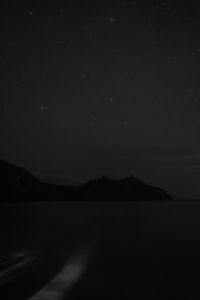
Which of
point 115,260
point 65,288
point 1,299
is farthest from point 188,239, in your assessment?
point 1,299

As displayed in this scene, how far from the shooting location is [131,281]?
59.5ft

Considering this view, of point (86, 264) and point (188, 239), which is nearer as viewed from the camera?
point (86, 264)

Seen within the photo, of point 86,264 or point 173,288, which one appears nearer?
point 173,288

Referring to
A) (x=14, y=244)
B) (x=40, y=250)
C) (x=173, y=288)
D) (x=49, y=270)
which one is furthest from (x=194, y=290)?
(x=14, y=244)

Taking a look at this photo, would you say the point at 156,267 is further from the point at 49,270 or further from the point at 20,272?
the point at 20,272

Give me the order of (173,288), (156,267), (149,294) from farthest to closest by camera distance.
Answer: (156,267), (173,288), (149,294)

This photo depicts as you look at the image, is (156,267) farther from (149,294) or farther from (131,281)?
(149,294)

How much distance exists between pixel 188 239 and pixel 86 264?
1855 cm

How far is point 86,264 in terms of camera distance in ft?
76.7

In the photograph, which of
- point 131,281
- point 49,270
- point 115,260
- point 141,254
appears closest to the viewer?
point 131,281

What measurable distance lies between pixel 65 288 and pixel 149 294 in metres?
3.57

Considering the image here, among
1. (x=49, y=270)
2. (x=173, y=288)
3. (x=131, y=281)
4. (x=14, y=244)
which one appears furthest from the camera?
(x=14, y=244)

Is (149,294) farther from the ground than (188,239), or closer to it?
closer to it

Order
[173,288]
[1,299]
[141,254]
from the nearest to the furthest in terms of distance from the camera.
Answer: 1. [1,299]
2. [173,288]
3. [141,254]
